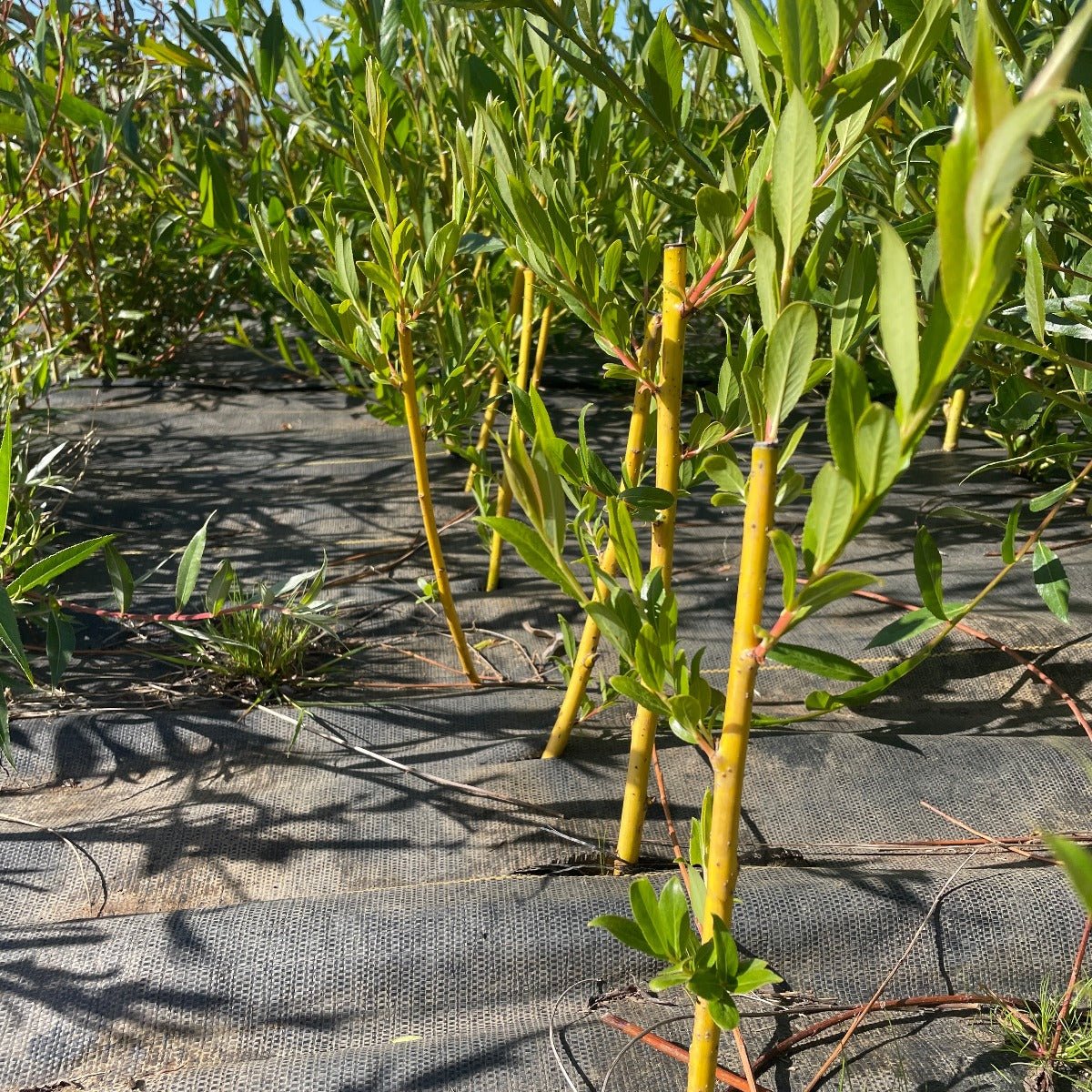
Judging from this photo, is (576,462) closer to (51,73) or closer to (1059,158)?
(1059,158)

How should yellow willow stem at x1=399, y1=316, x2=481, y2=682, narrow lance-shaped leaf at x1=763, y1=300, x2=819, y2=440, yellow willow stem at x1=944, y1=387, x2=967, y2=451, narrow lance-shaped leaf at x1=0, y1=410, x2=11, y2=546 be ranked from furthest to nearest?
yellow willow stem at x1=944, y1=387, x2=967, y2=451
yellow willow stem at x1=399, y1=316, x2=481, y2=682
narrow lance-shaped leaf at x1=0, y1=410, x2=11, y2=546
narrow lance-shaped leaf at x1=763, y1=300, x2=819, y2=440

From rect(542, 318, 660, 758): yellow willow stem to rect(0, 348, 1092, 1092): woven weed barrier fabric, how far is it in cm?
4

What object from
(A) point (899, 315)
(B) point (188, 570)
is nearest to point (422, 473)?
(B) point (188, 570)

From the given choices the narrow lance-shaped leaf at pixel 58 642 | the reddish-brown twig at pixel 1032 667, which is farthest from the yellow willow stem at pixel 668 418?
the narrow lance-shaped leaf at pixel 58 642

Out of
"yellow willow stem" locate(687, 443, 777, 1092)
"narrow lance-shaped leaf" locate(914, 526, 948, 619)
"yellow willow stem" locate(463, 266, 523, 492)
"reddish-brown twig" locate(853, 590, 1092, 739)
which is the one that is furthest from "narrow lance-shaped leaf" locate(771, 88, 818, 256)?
"yellow willow stem" locate(463, 266, 523, 492)

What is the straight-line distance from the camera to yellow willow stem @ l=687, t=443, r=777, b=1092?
58 centimetres

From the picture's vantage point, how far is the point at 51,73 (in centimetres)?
214

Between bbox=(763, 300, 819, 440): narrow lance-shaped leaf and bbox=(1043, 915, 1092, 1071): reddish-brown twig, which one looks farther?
bbox=(1043, 915, 1092, 1071): reddish-brown twig

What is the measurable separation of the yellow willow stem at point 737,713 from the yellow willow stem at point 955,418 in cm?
187

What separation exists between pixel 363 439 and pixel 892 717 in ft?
4.77

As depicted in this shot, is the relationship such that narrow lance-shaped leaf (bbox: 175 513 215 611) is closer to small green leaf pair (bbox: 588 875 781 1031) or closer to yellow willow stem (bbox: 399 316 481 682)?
yellow willow stem (bbox: 399 316 481 682)

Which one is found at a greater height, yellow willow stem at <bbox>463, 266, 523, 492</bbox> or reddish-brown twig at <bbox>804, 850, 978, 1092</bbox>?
yellow willow stem at <bbox>463, 266, 523, 492</bbox>

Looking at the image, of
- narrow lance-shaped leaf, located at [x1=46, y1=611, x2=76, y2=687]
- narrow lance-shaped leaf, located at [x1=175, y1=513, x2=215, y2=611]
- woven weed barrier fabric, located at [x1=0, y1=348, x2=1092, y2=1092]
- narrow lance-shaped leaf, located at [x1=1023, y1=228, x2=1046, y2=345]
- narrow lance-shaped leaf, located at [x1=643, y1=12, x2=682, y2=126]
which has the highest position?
narrow lance-shaped leaf, located at [x1=643, y1=12, x2=682, y2=126]

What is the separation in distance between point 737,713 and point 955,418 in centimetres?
191
